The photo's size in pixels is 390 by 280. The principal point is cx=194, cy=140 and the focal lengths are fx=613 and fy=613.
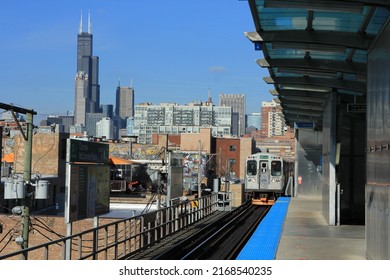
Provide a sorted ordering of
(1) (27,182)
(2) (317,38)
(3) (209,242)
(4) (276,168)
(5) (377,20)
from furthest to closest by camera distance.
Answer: (4) (276,168) → (3) (209,242) → (1) (27,182) → (2) (317,38) → (5) (377,20)

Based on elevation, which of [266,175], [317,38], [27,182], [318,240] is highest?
[317,38]

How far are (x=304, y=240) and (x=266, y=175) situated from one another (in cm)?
2176

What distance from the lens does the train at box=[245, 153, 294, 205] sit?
35.9 meters

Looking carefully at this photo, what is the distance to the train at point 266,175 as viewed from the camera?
35.9m

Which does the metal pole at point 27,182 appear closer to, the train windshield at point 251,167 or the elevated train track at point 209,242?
the elevated train track at point 209,242

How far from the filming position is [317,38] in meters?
11.6

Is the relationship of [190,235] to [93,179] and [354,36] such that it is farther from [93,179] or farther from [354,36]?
[354,36]

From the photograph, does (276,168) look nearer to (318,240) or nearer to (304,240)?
(318,240)

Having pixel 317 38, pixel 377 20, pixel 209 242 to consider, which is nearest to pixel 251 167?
pixel 209 242

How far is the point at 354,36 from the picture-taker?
11.2 meters

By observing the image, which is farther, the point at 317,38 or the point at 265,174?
the point at 265,174

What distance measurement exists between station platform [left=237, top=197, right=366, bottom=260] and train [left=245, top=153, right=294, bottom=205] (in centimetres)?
1451
